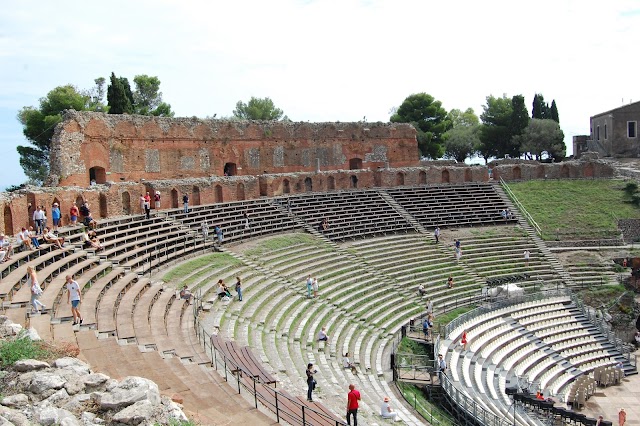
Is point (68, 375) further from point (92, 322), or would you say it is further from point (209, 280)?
point (209, 280)

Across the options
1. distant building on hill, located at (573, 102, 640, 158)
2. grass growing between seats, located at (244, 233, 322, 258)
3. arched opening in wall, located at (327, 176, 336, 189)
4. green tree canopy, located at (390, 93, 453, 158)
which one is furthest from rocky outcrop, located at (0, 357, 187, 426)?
green tree canopy, located at (390, 93, 453, 158)

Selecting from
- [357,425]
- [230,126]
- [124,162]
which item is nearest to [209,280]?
[357,425]

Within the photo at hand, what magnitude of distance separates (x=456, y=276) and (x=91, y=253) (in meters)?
15.1

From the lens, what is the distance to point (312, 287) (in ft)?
67.8

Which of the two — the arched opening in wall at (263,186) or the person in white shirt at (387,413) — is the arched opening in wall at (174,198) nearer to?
the arched opening in wall at (263,186)

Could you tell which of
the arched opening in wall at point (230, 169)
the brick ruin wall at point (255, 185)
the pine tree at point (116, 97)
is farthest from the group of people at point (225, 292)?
the pine tree at point (116, 97)

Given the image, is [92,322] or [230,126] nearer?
[92,322]

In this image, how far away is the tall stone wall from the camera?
2716 centimetres

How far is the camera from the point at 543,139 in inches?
1801

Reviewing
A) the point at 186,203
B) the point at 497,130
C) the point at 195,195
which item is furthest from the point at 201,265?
the point at 497,130

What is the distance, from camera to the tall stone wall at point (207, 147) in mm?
27156

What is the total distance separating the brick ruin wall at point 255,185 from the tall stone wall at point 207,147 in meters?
3.47

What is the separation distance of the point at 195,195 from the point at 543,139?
29593 millimetres

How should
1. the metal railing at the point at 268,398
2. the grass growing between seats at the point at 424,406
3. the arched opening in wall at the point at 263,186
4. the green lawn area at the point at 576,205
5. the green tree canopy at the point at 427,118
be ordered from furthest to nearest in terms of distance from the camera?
the green tree canopy at the point at 427,118 → the green lawn area at the point at 576,205 → the arched opening in wall at the point at 263,186 → the grass growing between seats at the point at 424,406 → the metal railing at the point at 268,398
